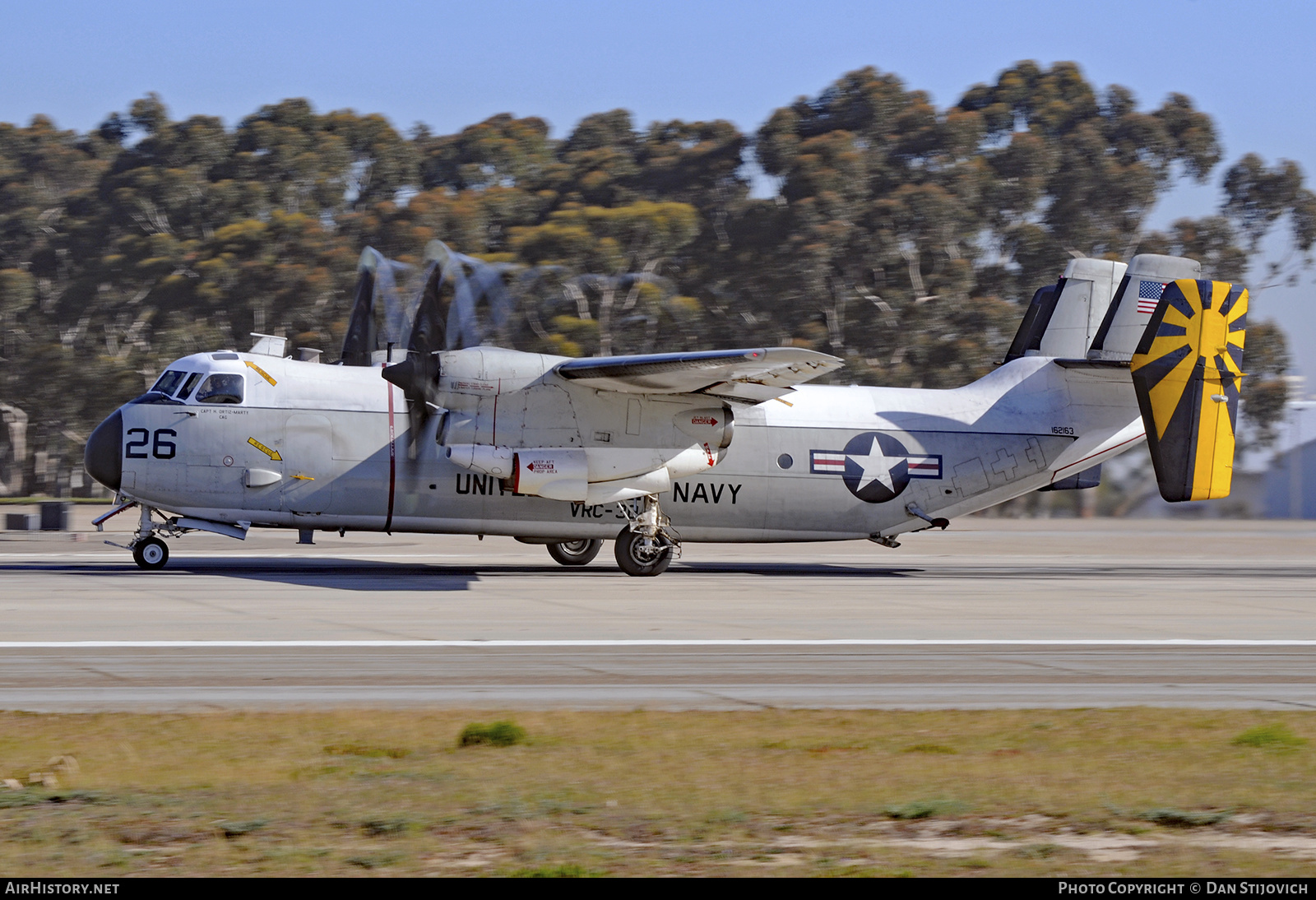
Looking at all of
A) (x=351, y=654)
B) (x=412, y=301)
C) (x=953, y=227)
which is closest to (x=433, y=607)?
(x=351, y=654)

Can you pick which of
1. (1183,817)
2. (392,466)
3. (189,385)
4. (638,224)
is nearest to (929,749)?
(1183,817)

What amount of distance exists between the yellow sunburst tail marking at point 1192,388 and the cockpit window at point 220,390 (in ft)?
54.5

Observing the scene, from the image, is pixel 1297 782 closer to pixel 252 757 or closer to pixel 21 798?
pixel 252 757

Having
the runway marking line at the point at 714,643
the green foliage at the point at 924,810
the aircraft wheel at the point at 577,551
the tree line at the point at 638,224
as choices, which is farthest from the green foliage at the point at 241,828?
the tree line at the point at 638,224

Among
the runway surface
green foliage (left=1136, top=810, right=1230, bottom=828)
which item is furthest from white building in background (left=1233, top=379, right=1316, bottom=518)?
green foliage (left=1136, top=810, right=1230, bottom=828)

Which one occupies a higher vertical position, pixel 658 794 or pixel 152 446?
pixel 152 446

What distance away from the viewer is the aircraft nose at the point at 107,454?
2164 cm

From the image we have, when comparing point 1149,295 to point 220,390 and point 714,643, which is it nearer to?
point 714,643

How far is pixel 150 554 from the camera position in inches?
878

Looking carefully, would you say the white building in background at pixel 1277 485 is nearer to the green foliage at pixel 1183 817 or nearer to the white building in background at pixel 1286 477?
the white building in background at pixel 1286 477

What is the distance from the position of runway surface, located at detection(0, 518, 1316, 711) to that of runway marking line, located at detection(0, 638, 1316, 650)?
6 centimetres

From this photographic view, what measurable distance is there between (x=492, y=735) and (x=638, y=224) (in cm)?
4787

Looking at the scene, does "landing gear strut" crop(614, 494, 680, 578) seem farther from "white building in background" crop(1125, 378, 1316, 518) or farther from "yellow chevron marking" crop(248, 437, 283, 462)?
"white building in background" crop(1125, 378, 1316, 518)

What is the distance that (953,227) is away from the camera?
58.4 m
